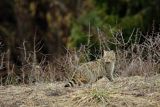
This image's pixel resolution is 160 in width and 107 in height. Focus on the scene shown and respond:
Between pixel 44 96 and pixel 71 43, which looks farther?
pixel 71 43

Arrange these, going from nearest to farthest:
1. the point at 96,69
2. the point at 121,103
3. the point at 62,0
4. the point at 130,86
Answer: the point at 121,103 → the point at 130,86 → the point at 96,69 → the point at 62,0

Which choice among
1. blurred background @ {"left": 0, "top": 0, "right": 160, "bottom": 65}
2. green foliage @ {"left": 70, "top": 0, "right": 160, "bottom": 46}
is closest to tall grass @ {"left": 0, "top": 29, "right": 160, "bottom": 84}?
blurred background @ {"left": 0, "top": 0, "right": 160, "bottom": 65}

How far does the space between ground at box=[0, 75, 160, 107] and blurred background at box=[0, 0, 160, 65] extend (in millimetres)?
10460

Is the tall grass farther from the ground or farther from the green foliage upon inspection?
the green foliage

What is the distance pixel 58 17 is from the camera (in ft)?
80.8

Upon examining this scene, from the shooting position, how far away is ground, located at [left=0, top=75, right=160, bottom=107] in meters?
8.18

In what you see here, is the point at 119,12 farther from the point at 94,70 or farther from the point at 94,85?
the point at 94,85

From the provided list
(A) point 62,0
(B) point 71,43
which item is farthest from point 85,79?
(A) point 62,0

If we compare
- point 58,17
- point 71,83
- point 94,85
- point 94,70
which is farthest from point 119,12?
point 94,85

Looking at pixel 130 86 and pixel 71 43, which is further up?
pixel 71 43

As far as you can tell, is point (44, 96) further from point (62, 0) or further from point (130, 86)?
point (62, 0)

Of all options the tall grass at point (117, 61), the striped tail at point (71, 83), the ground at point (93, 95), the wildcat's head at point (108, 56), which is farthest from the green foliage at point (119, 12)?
the ground at point (93, 95)

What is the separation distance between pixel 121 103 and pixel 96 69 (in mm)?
1399

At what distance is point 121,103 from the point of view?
813cm
